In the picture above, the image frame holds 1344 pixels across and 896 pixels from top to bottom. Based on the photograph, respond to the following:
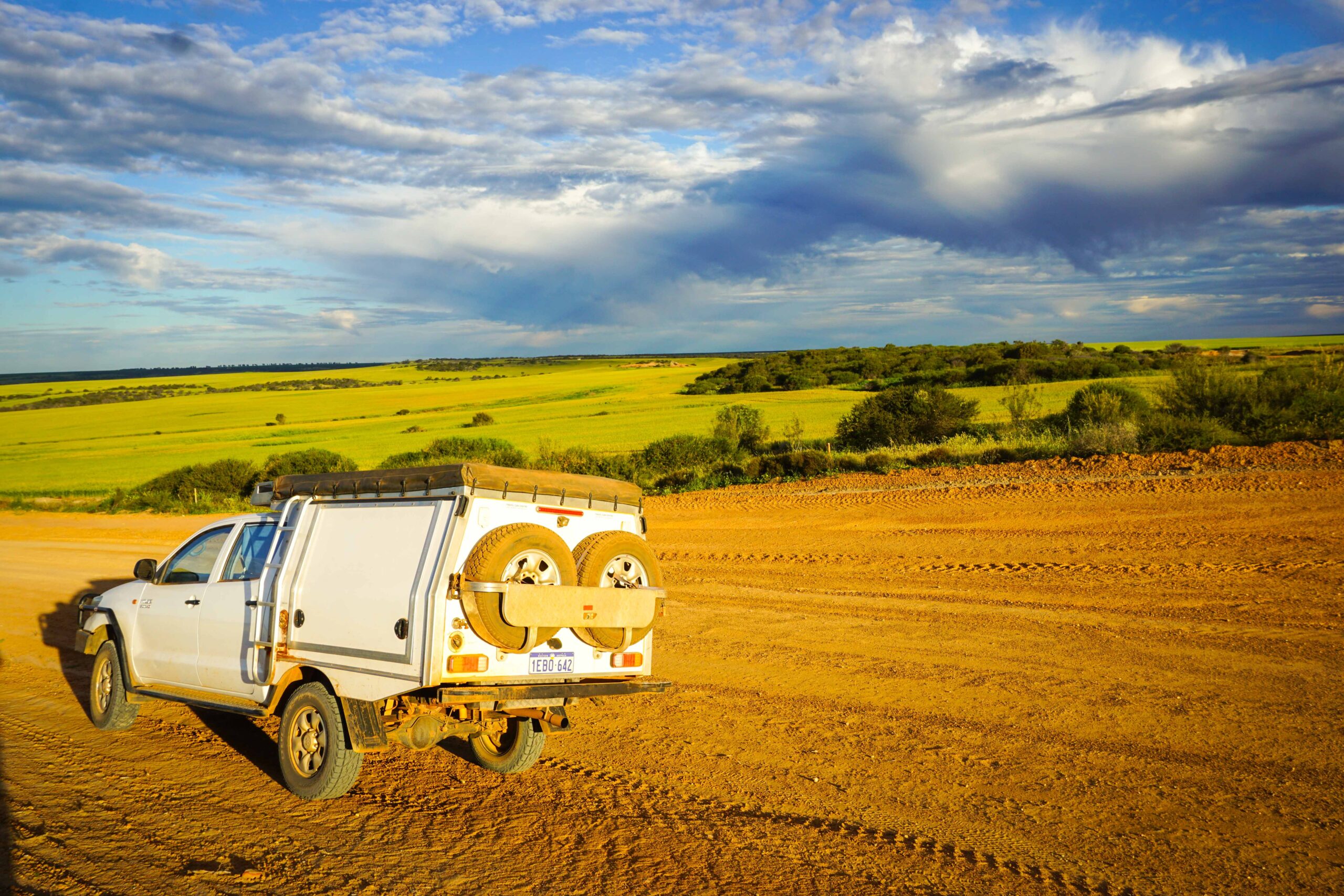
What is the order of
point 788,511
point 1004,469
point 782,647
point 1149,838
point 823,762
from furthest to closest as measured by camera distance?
point 1004,469, point 788,511, point 782,647, point 823,762, point 1149,838

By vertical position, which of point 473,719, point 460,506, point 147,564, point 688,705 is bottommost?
point 688,705

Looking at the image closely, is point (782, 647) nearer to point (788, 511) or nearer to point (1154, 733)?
point (1154, 733)

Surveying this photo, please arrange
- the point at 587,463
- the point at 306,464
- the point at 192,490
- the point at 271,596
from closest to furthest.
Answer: the point at 271,596, the point at 587,463, the point at 192,490, the point at 306,464

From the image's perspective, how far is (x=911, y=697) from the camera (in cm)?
796

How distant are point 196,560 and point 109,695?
5.10 ft

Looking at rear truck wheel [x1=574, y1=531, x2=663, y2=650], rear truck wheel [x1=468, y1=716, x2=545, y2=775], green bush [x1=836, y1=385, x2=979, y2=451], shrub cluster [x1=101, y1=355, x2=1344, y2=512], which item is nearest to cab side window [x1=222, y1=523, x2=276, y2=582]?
rear truck wheel [x1=468, y1=716, x2=545, y2=775]

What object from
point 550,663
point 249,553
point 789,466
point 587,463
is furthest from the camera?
point 587,463

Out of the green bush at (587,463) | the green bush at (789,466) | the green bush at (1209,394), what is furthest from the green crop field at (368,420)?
the green bush at (1209,394)

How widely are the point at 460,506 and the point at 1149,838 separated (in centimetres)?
439

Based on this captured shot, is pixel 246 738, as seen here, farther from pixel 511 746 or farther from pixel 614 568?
pixel 614 568

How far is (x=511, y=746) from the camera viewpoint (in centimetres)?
676

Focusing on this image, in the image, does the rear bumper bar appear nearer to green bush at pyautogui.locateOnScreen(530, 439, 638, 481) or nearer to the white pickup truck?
the white pickup truck

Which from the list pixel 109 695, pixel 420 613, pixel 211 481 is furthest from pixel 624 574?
pixel 211 481

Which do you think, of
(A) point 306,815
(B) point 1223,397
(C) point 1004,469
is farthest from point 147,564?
(B) point 1223,397
